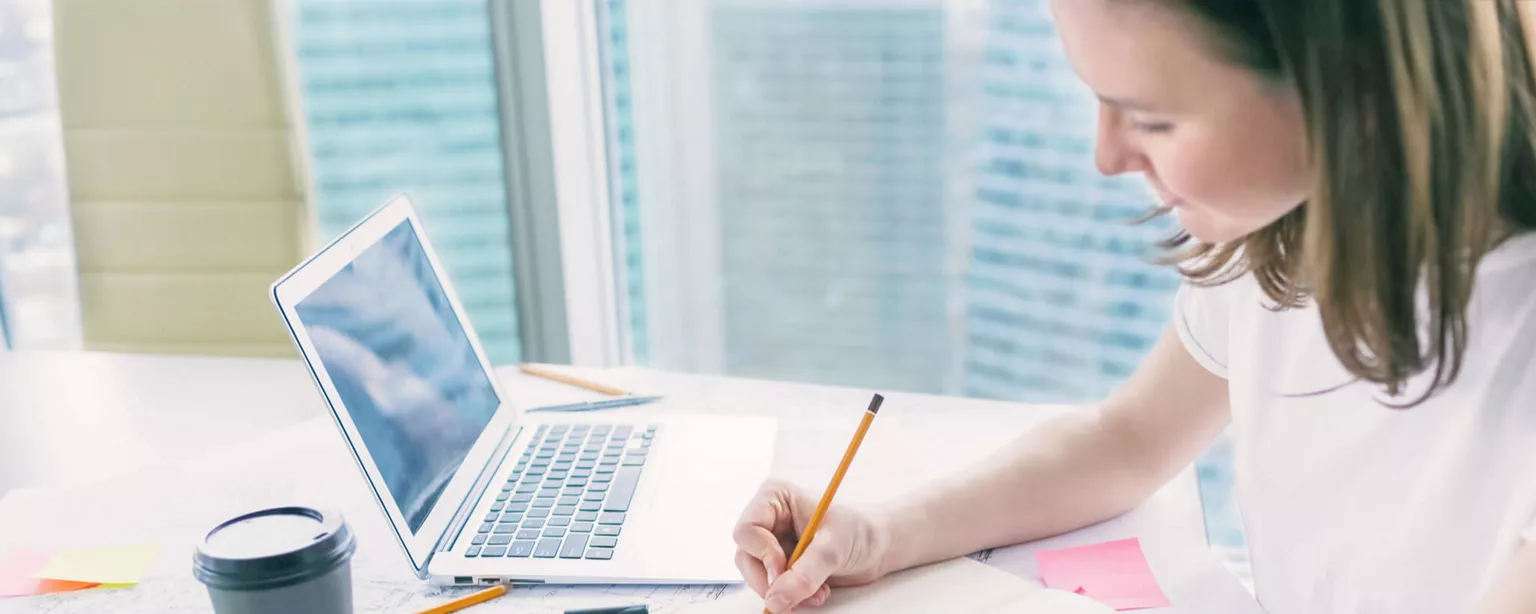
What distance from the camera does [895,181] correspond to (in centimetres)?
234

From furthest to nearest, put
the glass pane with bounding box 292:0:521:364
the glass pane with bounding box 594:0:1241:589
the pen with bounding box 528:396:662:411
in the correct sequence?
the glass pane with bounding box 292:0:521:364
the glass pane with bounding box 594:0:1241:589
the pen with bounding box 528:396:662:411

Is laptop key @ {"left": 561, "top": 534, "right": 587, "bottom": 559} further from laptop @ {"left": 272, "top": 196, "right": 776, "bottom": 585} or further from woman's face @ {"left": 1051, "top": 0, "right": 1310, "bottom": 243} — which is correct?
woman's face @ {"left": 1051, "top": 0, "right": 1310, "bottom": 243}

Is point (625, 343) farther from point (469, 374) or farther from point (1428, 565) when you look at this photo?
point (1428, 565)

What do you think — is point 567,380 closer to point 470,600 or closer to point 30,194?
point 470,600

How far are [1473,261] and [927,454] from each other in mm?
496

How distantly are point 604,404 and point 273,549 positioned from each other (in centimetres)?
49

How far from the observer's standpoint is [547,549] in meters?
0.84

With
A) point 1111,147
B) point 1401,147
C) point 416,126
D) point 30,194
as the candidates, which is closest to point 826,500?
point 1111,147

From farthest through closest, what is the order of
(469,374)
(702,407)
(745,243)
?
(745,243) < (702,407) < (469,374)

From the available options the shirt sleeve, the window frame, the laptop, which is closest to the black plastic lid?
the laptop

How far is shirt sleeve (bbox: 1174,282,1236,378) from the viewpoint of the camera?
0.89 meters

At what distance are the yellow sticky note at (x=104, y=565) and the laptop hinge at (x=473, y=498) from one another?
222mm

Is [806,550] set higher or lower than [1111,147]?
lower

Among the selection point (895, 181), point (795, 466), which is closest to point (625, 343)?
point (895, 181)
